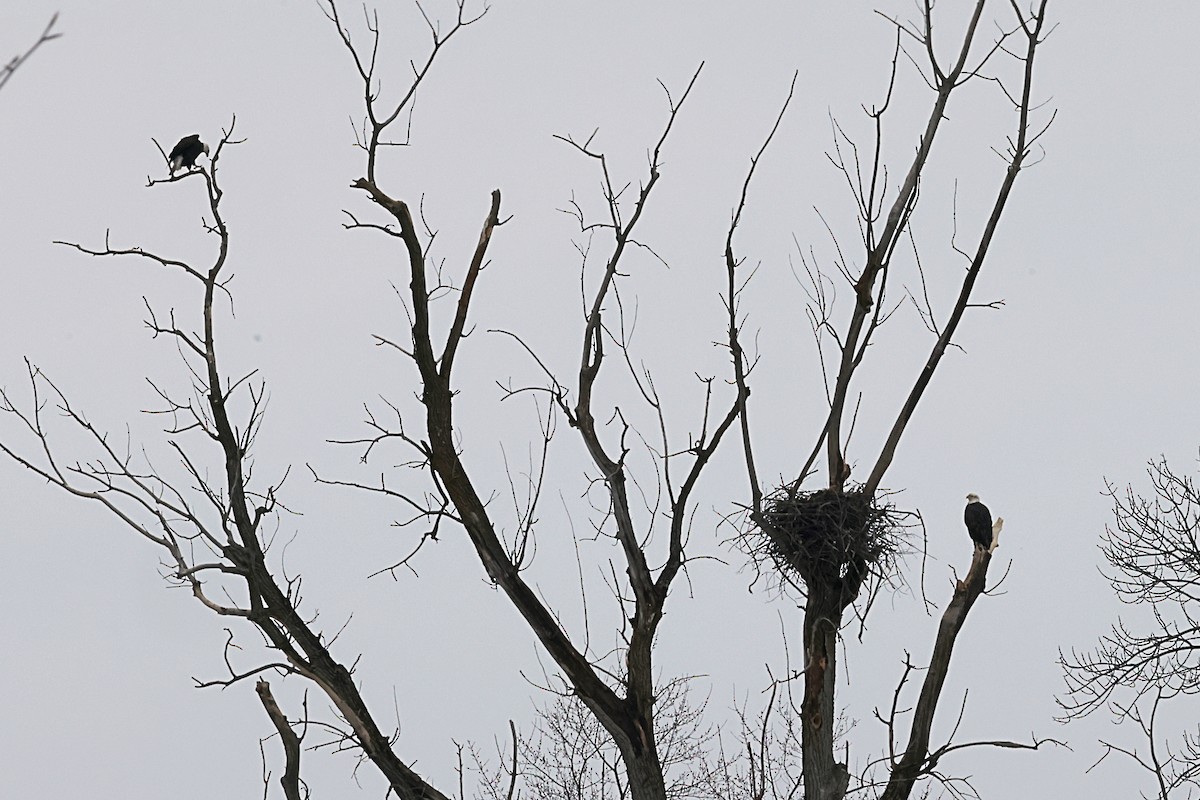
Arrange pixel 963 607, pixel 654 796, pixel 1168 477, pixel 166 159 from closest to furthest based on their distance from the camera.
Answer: pixel 654 796 < pixel 963 607 < pixel 166 159 < pixel 1168 477

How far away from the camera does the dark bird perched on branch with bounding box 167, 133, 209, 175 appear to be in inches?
246

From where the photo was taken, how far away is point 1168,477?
1381 cm

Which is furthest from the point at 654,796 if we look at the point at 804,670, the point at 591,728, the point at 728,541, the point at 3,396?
the point at 591,728

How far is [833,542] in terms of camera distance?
6.01 meters

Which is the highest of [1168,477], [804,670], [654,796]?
[1168,477]

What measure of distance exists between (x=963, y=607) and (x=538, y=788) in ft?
45.9

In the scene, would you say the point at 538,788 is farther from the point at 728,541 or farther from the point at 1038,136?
the point at 1038,136

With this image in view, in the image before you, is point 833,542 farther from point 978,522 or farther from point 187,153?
point 187,153

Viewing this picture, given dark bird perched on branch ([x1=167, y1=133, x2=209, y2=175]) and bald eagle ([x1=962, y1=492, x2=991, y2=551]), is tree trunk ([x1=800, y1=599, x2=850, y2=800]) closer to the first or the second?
bald eagle ([x1=962, y1=492, x2=991, y2=551])

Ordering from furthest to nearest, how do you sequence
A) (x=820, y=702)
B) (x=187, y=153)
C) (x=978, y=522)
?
(x=978, y=522)
(x=187, y=153)
(x=820, y=702)

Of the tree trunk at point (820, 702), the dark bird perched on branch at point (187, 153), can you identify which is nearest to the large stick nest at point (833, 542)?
the tree trunk at point (820, 702)

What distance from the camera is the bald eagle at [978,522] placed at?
650 cm

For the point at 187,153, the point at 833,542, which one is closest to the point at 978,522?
the point at 833,542

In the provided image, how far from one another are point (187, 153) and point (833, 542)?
141 inches
